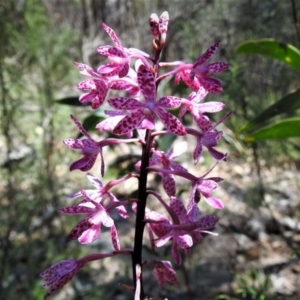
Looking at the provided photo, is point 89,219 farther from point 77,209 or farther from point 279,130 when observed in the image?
point 279,130

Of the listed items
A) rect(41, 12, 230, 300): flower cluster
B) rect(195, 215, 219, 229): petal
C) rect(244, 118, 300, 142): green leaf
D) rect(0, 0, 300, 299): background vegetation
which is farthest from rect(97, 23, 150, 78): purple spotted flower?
rect(0, 0, 300, 299): background vegetation

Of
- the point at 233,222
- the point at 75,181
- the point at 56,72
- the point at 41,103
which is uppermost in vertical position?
the point at 56,72

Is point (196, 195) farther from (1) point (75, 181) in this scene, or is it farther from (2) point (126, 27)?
(2) point (126, 27)

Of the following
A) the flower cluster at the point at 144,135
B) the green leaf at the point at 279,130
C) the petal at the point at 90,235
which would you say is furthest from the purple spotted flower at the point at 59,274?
the green leaf at the point at 279,130

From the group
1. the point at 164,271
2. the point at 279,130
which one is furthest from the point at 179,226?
the point at 279,130

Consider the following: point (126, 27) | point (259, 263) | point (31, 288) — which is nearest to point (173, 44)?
point (126, 27)

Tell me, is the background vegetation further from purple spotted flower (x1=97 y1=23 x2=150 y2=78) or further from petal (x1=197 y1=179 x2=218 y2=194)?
purple spotted flower (x1=97 y1=23 x2=150 y2=78)

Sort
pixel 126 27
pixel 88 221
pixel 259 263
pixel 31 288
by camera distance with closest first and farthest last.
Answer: pixel 88 221 → pixel 31 288 → pixel 259 263 → pixel 126 27

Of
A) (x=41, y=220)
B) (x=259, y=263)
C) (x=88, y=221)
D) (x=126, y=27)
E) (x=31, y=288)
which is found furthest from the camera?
(x=126, y=27)
